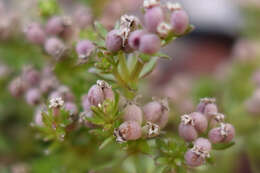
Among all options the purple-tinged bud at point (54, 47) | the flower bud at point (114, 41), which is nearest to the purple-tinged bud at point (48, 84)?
the purple-tinged bud at point (54, 47)

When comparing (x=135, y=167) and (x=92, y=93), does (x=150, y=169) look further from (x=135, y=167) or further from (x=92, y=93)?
(x=92, y=93)

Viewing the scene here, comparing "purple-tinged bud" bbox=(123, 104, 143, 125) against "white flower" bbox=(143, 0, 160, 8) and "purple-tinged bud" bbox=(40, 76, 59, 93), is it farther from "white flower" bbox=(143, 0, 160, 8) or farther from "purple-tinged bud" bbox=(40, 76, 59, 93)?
"purple-tinged bud" bbox=(40, 76, 59, 93)

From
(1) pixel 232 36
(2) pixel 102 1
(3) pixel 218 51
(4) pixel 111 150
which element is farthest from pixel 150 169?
(1) pixel 232 36

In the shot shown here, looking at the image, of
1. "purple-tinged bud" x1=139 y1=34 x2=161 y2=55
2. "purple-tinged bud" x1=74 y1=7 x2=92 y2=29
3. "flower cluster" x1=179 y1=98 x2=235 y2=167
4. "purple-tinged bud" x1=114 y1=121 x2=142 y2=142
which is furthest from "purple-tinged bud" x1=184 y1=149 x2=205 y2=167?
"purple-tinged bud" x1=74 y1=7 x2=92 y2=29

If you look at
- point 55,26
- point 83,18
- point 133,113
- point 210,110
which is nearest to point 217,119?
point 210,110

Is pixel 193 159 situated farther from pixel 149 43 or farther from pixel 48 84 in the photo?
pixel 48 84

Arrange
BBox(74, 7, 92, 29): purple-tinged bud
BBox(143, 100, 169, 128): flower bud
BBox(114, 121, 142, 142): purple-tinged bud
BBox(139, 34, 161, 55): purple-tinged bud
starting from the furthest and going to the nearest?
1. BBox(74, 7, 92, 29): purple-tinged bud
2. BBox(143, 100, 169, 128): flower bud
3. BBox(114, 121, 142, 142): purple-tinged bud
4. BBox(139, 34, 161, 55): purple-tinged bud

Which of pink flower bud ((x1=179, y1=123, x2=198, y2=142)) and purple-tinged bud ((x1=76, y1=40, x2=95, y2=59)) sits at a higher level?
purple-tinged bud ((x1=76, y1=40, x2=95, y2=59))
